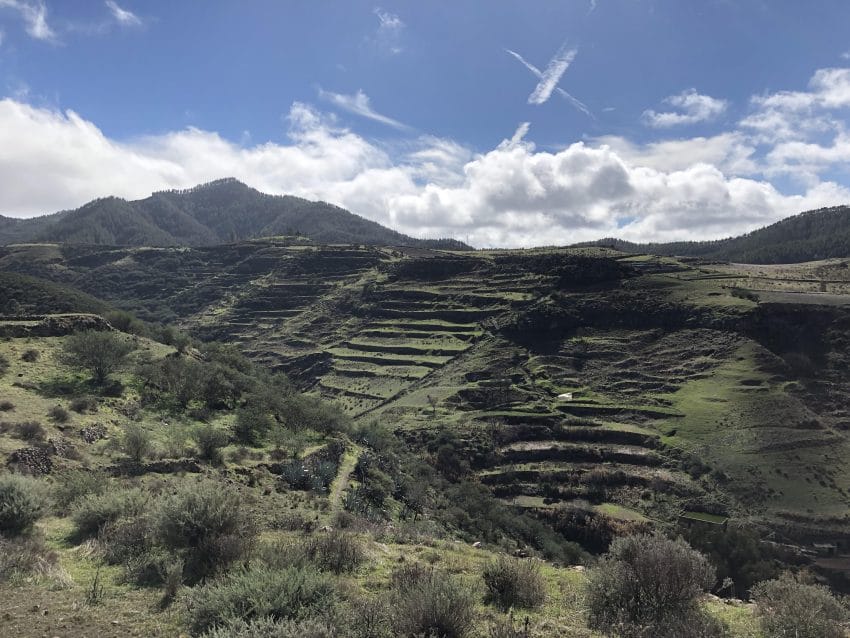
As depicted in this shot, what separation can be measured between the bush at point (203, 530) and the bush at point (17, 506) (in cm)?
471

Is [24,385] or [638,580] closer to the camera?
[638,580]

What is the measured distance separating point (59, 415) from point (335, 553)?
2600 centimetres

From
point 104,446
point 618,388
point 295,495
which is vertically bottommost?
point 618,388

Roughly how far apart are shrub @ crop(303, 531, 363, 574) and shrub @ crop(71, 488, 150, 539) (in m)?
6.48

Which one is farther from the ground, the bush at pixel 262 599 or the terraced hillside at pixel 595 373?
the bush at pixel 262 599

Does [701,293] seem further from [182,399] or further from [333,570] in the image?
[333,570]

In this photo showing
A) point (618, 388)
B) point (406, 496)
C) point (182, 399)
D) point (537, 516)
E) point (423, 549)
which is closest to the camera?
point (423, 549)

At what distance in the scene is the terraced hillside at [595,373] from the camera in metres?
60.8

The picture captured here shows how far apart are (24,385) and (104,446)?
39.2 ft

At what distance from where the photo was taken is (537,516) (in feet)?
191

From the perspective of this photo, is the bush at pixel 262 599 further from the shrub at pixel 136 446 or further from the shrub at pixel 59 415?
the shrub at pixel 59 415

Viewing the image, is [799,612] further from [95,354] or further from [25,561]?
[95,354]

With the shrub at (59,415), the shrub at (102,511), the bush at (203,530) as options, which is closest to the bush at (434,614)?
the bush at (203,530)

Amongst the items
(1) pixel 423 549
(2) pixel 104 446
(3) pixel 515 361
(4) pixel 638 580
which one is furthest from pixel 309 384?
(4) pixel 638 580
